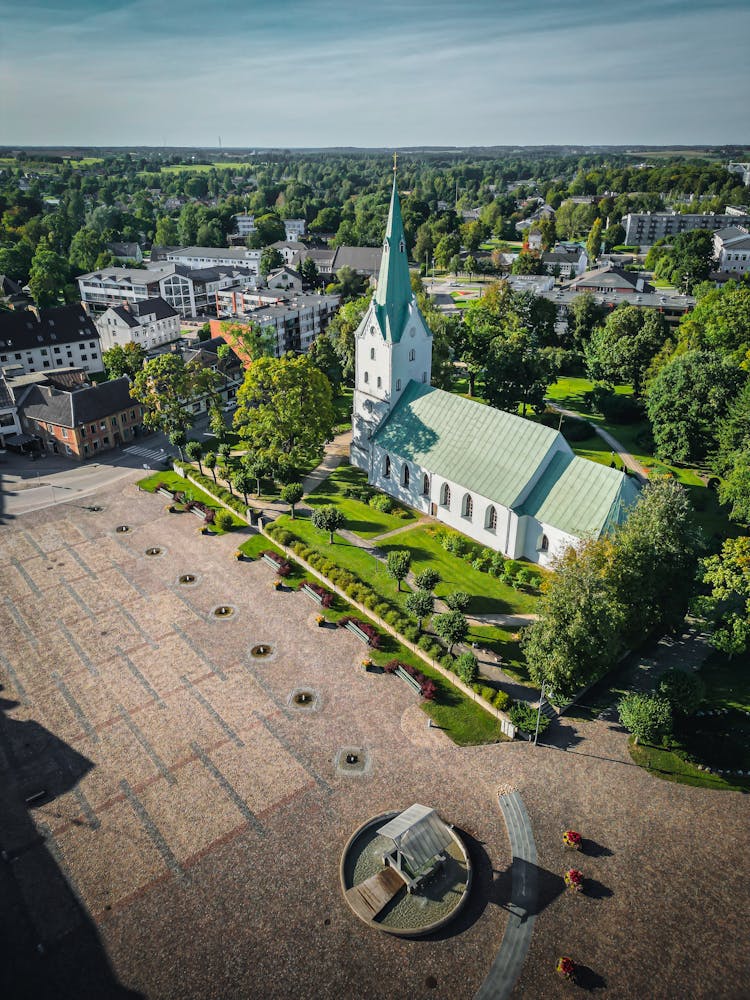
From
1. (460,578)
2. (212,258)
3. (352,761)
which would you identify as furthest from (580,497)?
(212,258)

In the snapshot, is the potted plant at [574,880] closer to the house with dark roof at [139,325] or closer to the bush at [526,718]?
the bush at [526,718]

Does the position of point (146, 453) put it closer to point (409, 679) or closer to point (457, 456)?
point (457, 456)

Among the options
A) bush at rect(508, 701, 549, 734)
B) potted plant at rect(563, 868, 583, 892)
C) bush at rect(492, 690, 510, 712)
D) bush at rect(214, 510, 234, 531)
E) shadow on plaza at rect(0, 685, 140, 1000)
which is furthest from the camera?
bush at rect(214, 510, 234, 531)

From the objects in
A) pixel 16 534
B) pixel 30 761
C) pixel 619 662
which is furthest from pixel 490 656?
pixel 16 534

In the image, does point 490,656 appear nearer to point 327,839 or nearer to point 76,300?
point 327,839

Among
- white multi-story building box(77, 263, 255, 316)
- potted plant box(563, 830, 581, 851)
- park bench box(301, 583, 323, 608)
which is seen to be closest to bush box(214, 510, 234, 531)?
park bench box(301, 583, 323, 608)

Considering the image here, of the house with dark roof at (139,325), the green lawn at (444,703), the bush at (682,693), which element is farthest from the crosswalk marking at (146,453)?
the bush at (682,693)

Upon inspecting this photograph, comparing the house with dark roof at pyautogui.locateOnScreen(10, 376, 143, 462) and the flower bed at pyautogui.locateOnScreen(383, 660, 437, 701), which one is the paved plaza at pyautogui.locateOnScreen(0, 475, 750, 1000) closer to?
the flower bed at pyautogui.locateOnScreen(383, 660, 437, 701)
